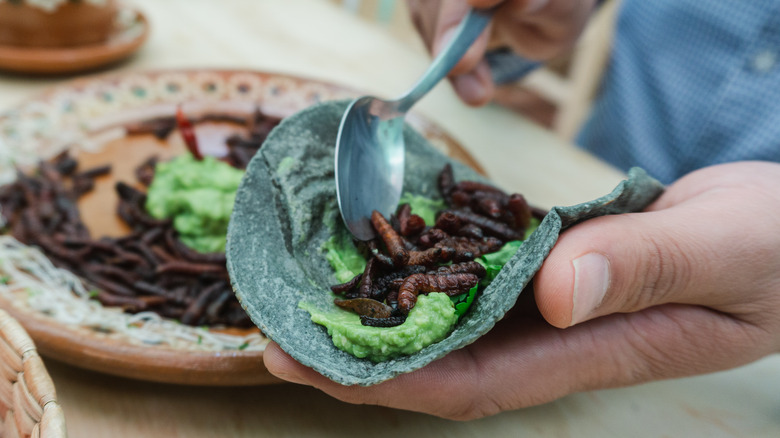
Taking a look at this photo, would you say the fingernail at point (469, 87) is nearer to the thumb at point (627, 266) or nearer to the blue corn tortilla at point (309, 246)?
the blue corn tortilla at point (309, 246)

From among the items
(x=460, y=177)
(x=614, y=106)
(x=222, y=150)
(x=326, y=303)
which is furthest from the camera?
(x=614, y=106)

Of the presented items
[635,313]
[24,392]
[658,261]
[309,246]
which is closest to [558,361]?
[635,313]

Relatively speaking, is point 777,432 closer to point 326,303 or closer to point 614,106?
point 326,303

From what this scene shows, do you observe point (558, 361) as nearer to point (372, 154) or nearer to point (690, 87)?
point (372, 154)

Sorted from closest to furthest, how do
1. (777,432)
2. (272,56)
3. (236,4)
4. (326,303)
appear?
(326,303), (777,432), (272,56), (236,4)

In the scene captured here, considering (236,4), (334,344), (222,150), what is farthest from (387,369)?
(236,4)

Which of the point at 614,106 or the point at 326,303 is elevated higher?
the point at 614,106
